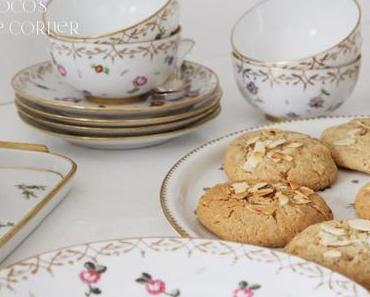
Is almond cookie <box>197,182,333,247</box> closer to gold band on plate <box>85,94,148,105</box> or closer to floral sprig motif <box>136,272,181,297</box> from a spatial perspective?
floral sprig motif <box>136,272,181,297</box>

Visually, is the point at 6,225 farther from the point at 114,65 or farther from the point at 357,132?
the point at 357,132

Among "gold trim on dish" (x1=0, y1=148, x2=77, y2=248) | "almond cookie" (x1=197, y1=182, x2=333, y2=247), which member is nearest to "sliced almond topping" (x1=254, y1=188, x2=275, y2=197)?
"almond cookie" (x1=197, y1=182, x2=333, y2=247)

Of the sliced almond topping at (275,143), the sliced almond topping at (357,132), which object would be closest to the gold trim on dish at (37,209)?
the sliced almond topping at (275,143)

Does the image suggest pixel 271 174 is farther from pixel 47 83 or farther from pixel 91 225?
pixel 47 83

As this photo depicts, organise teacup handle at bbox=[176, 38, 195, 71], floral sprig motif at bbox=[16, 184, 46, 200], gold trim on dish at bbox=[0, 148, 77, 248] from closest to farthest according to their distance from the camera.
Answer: gold trim on dish at bbox=[0, 148, 77, 248] < floral sprig motif at bbox=[16, 184, 46, 200] < teacup handle at bbox=[176, 38, 195, 71]

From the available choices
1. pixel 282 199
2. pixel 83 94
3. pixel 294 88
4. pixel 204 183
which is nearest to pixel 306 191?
pixel 282 199

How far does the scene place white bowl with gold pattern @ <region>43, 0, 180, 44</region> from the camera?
968 mm

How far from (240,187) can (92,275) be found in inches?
8.4

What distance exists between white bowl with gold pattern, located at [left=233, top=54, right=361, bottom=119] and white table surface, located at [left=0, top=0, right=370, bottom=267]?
71mm

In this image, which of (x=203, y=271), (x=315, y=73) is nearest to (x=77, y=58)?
(x=315, y=73)

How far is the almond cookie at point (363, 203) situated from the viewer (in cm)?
77

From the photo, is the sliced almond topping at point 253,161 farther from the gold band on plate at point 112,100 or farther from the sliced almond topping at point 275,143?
the gold band on plate at point 112,100

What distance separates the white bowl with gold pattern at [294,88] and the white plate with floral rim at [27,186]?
0.90ft

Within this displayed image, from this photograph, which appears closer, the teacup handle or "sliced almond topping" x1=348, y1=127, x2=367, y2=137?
"sliced almond topping" x1=348, y1=127, x2=367, y2=137
